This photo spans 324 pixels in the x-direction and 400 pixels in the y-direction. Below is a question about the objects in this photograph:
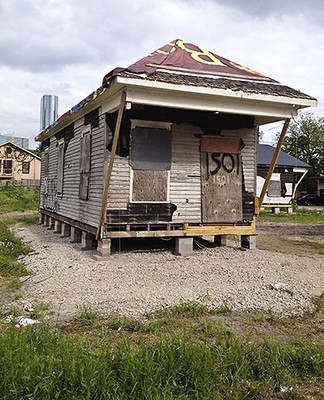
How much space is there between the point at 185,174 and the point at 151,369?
619cm

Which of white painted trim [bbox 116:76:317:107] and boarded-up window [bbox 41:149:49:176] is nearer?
white painted trim [bbox 116:76:317:107]

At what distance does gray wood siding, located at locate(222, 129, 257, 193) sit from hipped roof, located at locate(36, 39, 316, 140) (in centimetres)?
134

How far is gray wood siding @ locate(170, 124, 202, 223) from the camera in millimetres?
8852

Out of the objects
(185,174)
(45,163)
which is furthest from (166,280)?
(45,163)

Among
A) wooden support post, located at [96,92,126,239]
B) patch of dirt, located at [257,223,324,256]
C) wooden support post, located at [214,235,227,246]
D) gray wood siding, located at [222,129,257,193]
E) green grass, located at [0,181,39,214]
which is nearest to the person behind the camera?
wooden support post, located at [96,92,126,239]

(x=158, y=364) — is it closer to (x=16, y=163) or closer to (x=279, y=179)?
(x=279, y=179)

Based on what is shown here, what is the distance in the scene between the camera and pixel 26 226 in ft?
51.4

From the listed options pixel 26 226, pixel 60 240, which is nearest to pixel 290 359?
pixel 60 240

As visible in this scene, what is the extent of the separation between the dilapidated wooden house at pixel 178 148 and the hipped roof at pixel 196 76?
2 cm

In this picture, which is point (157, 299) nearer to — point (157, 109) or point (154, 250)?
point (154, 250)

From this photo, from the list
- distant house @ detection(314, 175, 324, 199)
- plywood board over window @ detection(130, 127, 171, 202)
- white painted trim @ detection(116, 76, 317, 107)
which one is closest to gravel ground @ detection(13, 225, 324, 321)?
plywood board over window @ detection(130, 127, 171, 202)

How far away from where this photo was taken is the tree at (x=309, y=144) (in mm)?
49250

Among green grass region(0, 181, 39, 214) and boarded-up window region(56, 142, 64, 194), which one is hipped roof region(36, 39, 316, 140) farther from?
green grass region(0, 181, 39, 214)

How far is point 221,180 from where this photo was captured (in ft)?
30.4
